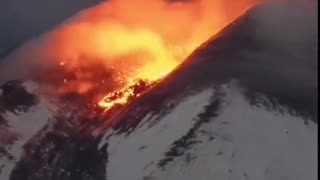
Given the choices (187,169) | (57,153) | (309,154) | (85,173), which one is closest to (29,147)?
(57,153)

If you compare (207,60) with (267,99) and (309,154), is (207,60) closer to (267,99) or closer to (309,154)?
(267,99)

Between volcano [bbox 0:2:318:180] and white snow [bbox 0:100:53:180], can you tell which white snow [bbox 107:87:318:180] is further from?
white snow [bbox 0:100:53:180]

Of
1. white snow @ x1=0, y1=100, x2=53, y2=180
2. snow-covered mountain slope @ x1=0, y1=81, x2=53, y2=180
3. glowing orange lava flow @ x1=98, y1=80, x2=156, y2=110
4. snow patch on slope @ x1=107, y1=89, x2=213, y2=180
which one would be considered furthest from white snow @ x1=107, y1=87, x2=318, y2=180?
glowing orange lava flow @ x1=98, y1=80, x2=156, y2=110

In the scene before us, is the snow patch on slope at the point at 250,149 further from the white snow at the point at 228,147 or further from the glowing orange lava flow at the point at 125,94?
the glowing orange lava flow at the point at 125,94

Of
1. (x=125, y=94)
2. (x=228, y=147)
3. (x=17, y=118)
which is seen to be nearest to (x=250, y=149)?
(x=228, y=147)

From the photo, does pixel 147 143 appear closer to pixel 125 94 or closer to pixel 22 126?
pixel 125 94
